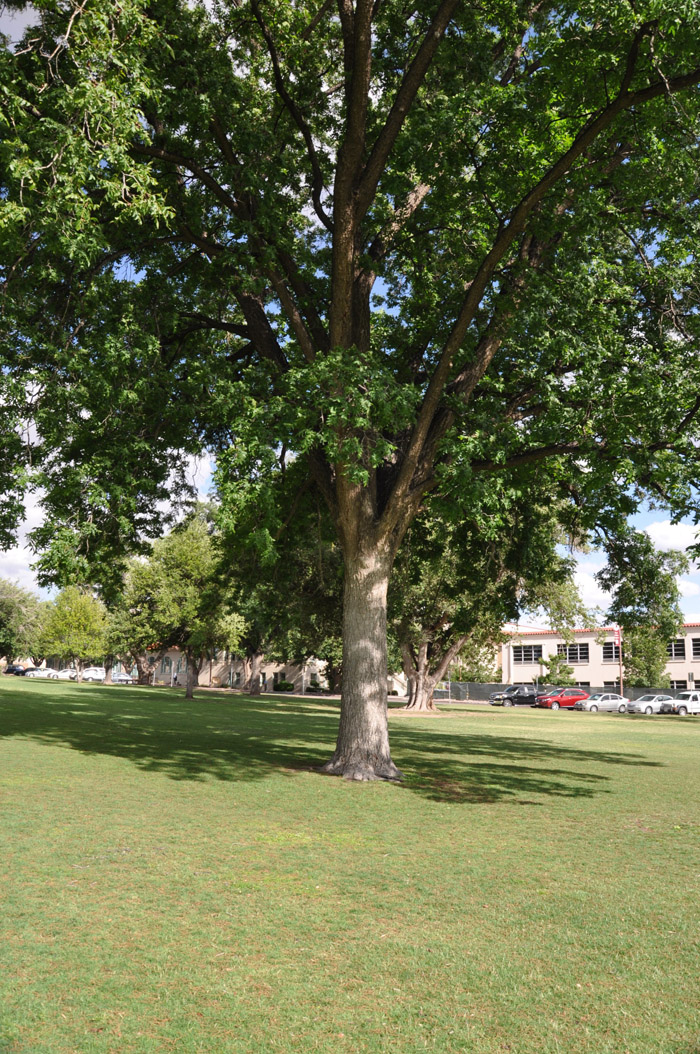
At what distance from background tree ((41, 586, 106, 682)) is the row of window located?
35.2m

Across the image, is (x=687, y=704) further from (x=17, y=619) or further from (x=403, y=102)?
(x=17, y=619)

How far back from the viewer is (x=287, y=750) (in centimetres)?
1725

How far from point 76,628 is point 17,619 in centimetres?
2688

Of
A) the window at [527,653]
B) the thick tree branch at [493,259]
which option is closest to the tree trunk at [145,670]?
the window at [527,653]

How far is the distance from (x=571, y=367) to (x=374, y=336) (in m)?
5.19

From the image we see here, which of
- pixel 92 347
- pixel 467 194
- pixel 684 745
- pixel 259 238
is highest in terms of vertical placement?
pixel 467 194

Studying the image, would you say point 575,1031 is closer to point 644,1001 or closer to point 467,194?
point 644,1001

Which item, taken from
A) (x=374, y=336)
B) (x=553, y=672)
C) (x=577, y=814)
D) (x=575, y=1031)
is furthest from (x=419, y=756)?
(x=553, y=672)

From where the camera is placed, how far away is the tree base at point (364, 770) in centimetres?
1276

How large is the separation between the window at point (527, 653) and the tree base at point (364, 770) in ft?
233

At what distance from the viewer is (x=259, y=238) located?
12805 millimetres

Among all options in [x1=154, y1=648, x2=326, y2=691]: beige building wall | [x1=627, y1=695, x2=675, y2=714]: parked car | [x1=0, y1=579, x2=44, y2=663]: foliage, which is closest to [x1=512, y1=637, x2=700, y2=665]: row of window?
[x1=627, y1=695, x2=675, y2=714]: parked car

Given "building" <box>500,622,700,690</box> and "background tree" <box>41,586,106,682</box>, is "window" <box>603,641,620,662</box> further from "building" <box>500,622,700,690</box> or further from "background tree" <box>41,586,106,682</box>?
"background tree" <box>41,586,106,682</box>

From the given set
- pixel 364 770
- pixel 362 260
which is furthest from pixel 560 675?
pixel 362 260
